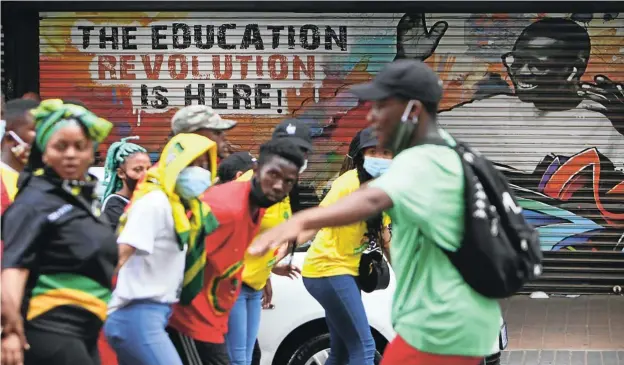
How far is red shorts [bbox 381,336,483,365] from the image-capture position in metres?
4.27

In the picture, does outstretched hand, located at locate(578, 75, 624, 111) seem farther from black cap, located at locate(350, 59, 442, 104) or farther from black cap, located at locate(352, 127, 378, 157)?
black cap, located at locate(350, 59, 442, 104)

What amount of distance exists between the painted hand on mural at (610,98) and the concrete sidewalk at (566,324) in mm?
1870

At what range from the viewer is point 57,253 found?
4.67 meters

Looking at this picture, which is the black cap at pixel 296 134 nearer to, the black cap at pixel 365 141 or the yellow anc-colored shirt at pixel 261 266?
the yellow anc-colored shirt at pixel 261 266

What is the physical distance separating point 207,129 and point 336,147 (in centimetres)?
622

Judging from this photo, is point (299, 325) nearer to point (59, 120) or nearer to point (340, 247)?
point (340, 247)

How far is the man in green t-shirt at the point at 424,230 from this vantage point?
13.3 feet

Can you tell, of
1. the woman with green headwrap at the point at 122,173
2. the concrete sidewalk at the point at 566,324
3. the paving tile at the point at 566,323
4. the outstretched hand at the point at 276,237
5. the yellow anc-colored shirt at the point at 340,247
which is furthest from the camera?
the paving tile at the point at 566,323

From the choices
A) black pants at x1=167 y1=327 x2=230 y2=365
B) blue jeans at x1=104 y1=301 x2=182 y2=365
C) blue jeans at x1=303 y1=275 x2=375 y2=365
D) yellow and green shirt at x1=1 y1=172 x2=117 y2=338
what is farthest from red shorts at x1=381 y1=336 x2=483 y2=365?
blue jeans at x1=303 y1=275 x2=375 y2=365

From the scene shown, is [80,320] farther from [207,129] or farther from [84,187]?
[207,129]

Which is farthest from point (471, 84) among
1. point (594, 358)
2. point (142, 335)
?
point (142, 335)

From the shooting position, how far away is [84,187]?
4.93 m

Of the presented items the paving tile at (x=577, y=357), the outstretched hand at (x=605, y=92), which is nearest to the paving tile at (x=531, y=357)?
the paving tile at (x=577, y=357)

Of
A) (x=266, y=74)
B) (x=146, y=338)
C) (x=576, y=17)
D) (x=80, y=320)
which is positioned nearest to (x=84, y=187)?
(x=80, y=320)
